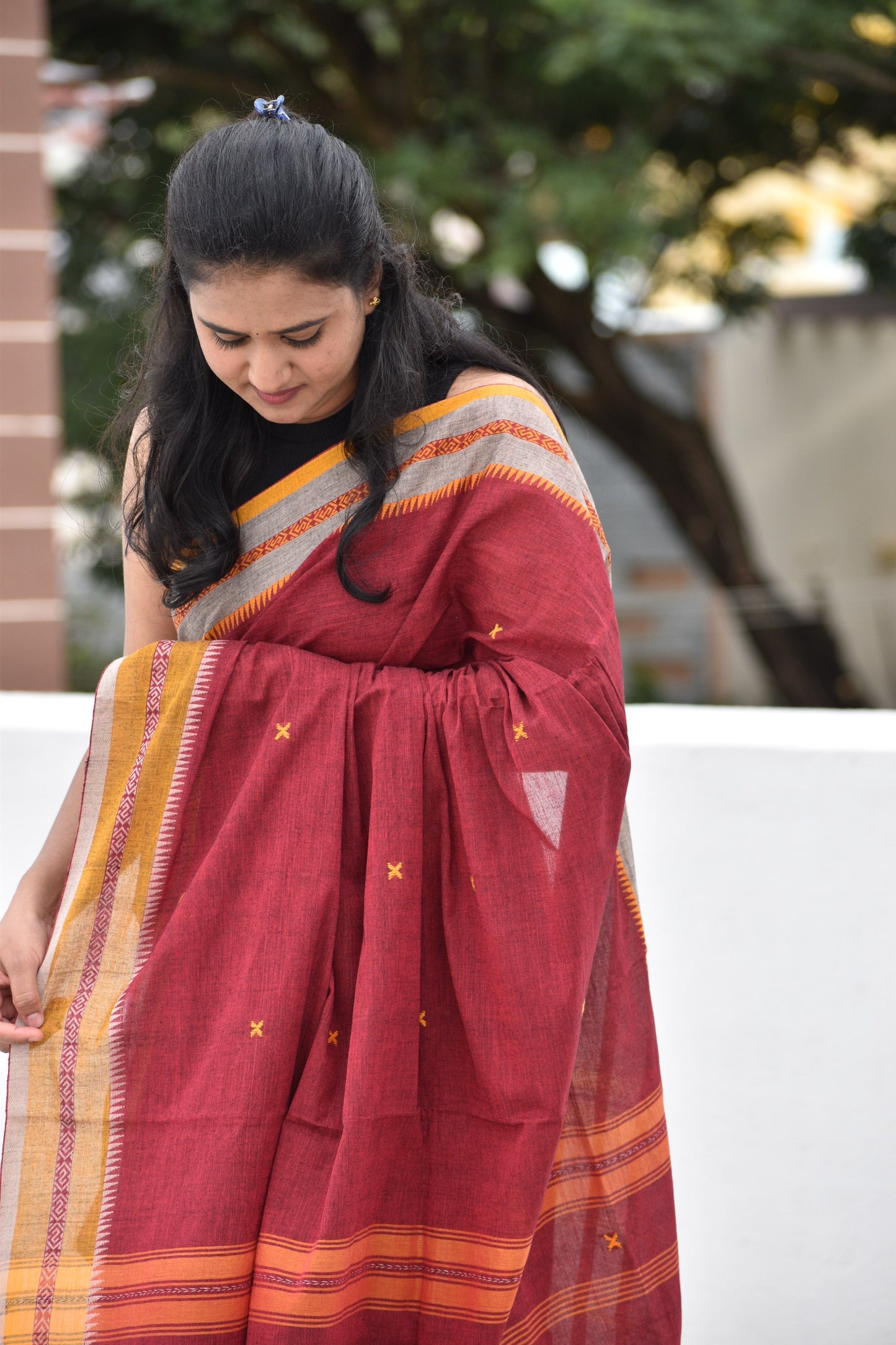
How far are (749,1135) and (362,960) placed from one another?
83cm

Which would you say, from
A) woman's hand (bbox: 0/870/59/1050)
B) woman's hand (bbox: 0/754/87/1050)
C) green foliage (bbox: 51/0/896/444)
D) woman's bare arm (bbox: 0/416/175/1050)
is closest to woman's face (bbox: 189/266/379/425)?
woman's bare arm (bbox: 0/416/175/1050)

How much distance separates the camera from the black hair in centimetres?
110

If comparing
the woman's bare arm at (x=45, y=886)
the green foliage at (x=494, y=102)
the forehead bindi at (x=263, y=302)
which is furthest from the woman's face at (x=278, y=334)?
the green foliage at (x=494, y=102)

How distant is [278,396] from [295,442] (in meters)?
0.12

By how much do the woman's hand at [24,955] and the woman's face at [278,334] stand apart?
51 cm

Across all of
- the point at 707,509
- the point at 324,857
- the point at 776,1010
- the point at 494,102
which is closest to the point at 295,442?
the point at 324,857

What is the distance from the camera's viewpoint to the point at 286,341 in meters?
1.14

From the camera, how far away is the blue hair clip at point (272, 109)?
116 cm

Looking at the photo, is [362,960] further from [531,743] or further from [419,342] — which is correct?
[419,342]

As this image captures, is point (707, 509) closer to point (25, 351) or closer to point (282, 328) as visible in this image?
point (25, 351)

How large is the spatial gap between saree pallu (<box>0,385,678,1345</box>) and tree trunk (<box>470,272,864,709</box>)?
4.96m

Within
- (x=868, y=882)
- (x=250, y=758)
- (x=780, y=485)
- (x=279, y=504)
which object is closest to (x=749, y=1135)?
(x=868, y=882)

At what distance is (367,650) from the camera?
123cm

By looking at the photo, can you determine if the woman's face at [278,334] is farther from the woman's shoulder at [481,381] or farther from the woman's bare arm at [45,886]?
the woman's bare arm at [45,886]
